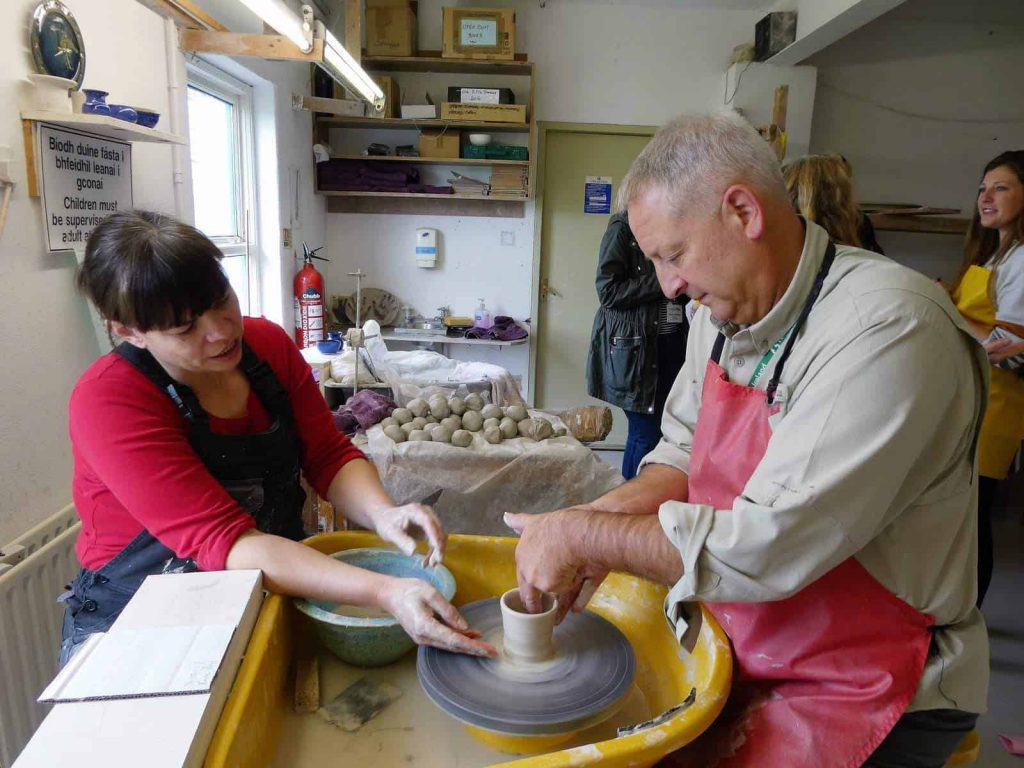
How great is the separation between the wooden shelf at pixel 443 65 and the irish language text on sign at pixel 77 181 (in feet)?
8.92

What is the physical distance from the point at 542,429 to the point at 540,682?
174cm

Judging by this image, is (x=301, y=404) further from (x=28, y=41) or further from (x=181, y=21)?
(x=181, y=21)

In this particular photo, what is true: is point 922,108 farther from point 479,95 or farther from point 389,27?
point 389,27

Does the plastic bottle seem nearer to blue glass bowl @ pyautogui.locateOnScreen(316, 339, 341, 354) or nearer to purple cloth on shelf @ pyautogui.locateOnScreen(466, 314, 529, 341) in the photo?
purple cloth on shelf @ pyautogui.locateOnScreen(466, 314, 529, 341)

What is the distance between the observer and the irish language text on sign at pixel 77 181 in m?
1.96

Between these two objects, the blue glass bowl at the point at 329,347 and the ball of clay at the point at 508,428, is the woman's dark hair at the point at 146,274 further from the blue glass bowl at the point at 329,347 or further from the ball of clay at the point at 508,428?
the blue glass bowl at the point at 329,347

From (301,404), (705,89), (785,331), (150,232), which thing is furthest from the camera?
(705,89)

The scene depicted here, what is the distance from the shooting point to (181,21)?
2.69 meters

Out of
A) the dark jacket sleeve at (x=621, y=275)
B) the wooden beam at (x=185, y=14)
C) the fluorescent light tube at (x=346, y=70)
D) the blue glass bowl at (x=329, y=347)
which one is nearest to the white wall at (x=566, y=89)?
the blue glass bowl at (x=329, y=347)

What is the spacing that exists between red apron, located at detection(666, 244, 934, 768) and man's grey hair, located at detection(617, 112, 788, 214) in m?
0.18

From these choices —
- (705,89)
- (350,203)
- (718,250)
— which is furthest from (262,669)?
(705,89)

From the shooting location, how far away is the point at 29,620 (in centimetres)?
180

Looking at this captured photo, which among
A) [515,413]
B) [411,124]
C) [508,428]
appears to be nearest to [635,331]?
[515,413]

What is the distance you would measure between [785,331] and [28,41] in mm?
2061
